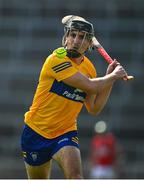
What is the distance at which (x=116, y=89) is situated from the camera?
1555 cm

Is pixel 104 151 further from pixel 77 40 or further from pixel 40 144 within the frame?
pixel 77 40

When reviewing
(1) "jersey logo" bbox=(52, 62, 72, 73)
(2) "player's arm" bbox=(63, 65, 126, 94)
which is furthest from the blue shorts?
(1) "jersey logo" bbox=(52, 62, 72, 73)

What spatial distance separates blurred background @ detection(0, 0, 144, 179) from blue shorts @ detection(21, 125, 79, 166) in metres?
6.89

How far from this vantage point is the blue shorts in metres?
7.35

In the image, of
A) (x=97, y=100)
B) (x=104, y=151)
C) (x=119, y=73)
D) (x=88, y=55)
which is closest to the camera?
(x=119, y=73)

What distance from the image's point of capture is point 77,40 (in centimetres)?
736

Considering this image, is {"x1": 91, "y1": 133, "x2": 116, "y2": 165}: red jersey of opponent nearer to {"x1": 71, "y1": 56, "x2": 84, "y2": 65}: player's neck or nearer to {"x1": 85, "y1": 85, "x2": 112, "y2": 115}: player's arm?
{"x1": 85, "y1": 85, "x2": 112, "y2": 115}: player's arm

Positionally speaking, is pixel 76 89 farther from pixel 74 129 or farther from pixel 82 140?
pixel 82 140

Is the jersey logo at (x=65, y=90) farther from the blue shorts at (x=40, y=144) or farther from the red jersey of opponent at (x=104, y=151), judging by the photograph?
the red jersey of opponent at (x=104, y=151)

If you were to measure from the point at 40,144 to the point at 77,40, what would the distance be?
2.98 feet

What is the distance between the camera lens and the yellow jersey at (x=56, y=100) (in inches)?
289

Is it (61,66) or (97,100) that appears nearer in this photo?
(61,66)

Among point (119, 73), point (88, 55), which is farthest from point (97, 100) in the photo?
point (88, 55)

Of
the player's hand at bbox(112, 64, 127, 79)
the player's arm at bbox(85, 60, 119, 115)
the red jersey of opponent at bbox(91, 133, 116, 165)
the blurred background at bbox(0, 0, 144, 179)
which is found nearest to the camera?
the player's hand at bbox(112, 64, 127, 79)
